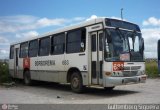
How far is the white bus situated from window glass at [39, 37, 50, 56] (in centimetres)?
45

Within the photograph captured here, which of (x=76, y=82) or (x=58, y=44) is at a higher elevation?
(x=58, y=44)

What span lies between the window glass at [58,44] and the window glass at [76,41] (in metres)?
0.56

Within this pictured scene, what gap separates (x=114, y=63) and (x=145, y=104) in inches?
119

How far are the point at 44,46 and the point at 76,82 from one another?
14.7 ft

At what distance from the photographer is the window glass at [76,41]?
15.0 metres

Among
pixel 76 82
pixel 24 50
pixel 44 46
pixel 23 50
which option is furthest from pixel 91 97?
pixel 23 50

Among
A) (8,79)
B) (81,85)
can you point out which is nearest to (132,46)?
(81,85)

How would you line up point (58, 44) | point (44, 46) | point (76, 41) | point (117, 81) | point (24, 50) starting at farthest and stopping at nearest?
point (24, 50), point (44, 46), point (58, 44), point (76, 41), point (117, 81)

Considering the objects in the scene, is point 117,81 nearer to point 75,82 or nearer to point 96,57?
point 96,57

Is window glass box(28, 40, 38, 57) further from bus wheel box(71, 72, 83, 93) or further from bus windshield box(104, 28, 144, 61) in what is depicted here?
bus windshield box(104, 28, 144, 61)

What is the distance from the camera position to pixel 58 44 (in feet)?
57.0

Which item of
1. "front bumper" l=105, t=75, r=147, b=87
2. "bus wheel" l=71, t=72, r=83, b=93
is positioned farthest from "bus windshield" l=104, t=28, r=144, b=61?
"bus wheel" l=71, t=72, r=83, b=93

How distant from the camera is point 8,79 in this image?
79.4ft

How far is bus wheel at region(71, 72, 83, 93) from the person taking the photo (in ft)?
49.8
